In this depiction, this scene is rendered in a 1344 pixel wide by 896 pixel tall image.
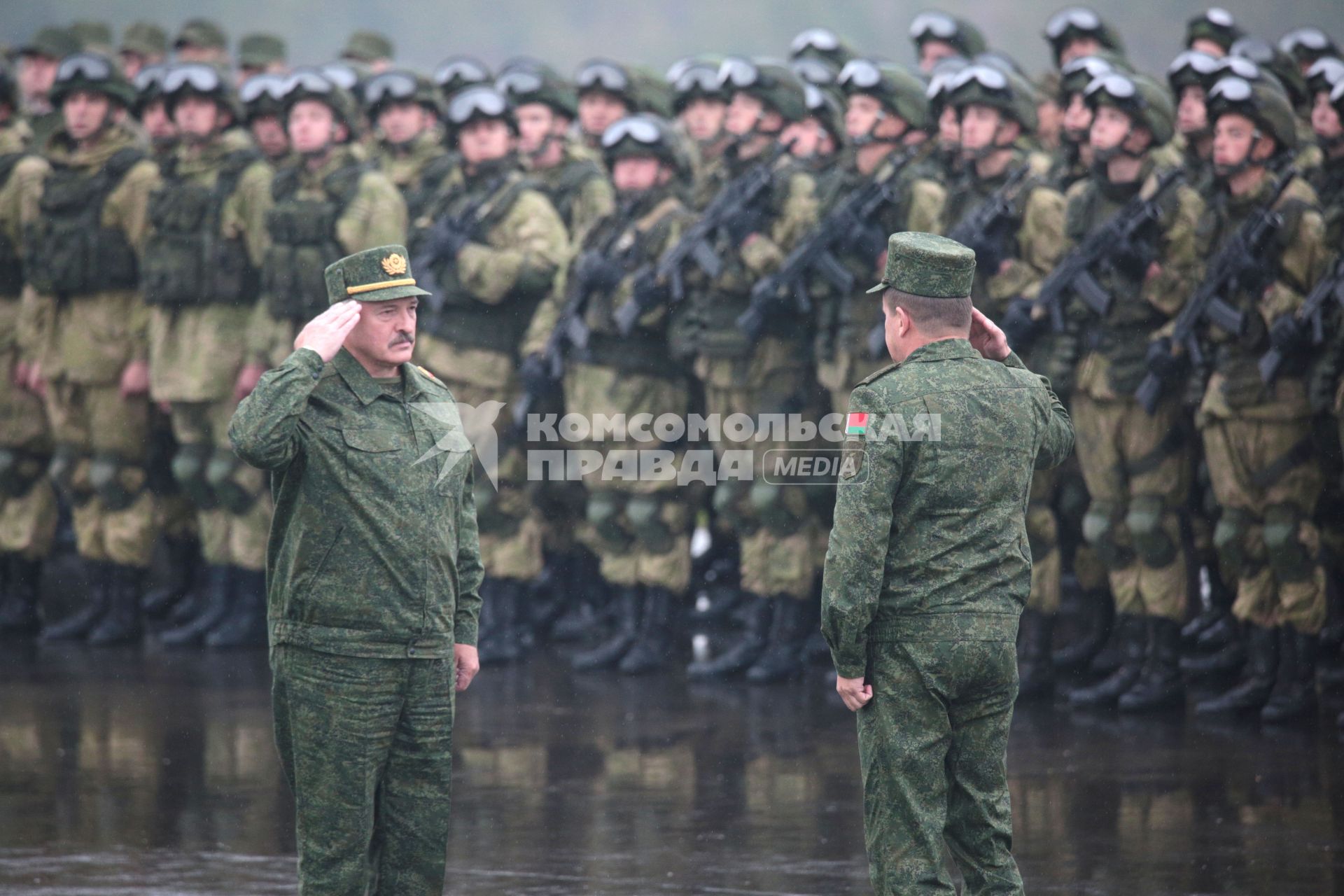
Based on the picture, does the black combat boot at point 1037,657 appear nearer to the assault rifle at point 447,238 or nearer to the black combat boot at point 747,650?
the black combat boot at point 747,650

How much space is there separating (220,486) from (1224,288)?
484 cm

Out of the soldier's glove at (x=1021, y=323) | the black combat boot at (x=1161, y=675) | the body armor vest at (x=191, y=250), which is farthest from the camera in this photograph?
the body armor vest at (x=191, y=250)

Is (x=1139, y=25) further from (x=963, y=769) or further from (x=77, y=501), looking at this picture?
(x=963, y=769)

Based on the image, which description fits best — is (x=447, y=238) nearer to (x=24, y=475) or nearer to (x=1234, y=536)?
(x=24, y=475)

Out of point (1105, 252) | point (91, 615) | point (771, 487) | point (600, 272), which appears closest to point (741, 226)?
point (600, 272)

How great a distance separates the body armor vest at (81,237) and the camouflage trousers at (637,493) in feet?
7.93

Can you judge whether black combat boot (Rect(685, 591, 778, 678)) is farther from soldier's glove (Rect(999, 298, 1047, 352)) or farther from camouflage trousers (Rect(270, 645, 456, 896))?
camouflage trousers (Rect(270, 645, 456, 896))

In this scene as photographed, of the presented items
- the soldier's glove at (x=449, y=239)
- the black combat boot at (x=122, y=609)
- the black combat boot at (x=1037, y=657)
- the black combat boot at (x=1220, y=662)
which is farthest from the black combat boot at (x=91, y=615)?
the black combat boot at (x=1220, y=662)

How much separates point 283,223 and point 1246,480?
173 inches

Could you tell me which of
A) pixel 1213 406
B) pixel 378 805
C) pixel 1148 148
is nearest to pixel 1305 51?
pixel 1148 148

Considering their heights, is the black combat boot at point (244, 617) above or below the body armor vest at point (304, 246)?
below

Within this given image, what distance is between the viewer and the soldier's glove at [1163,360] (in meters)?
7.26

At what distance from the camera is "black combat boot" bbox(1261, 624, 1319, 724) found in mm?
7234

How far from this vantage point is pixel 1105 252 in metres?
7.46
